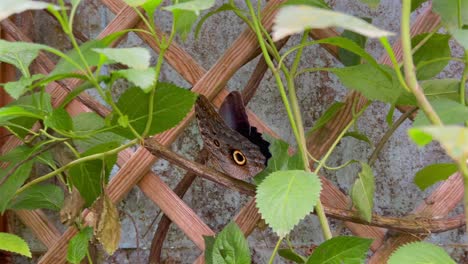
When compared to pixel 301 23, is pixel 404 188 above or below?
above

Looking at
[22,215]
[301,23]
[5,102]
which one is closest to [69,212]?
[22,215]

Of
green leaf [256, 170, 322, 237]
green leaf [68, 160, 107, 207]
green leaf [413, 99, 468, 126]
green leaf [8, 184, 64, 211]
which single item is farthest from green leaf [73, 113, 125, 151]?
green leaf [413, 99, 468, 126]

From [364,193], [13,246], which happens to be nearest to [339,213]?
[364,193]

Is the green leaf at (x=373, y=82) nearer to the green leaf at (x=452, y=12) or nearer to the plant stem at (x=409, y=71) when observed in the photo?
the green leaf at (x=452, y=12)

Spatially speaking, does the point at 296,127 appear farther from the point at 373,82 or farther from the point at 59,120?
the point at 59,120

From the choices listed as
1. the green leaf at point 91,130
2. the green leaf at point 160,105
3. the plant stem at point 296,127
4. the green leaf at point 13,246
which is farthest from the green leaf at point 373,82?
the green leaf at point 13,246

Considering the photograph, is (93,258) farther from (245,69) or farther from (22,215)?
(245,69)
